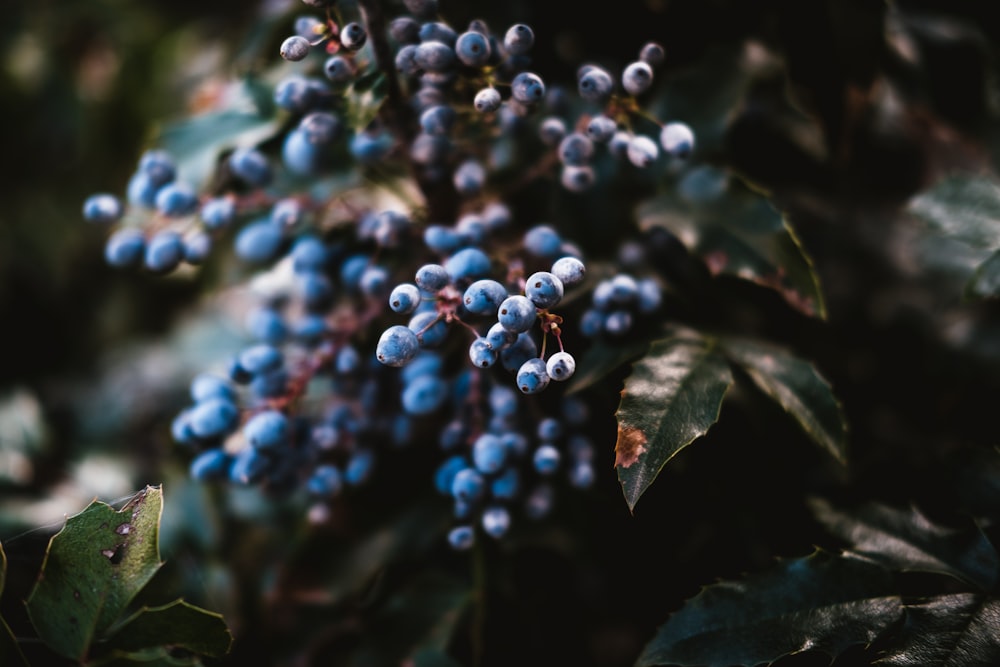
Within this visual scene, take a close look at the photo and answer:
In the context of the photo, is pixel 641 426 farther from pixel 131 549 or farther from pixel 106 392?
pixel 106 392

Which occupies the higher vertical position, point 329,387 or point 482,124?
point 482,124

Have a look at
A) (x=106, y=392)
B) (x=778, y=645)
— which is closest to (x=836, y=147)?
(x=778, y=645)

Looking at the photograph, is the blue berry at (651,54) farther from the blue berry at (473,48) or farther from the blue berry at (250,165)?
the blue berry at (250,165)

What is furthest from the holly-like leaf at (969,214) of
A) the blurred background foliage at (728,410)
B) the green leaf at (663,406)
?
the green leaf at (663,406)

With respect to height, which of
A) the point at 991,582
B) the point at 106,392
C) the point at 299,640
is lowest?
the point at 106,392

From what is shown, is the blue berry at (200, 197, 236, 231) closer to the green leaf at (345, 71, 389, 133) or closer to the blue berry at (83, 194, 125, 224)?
the blue berry at (83, 194, 125, 224)

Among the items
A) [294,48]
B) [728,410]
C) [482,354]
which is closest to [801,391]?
[728,410]
